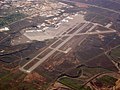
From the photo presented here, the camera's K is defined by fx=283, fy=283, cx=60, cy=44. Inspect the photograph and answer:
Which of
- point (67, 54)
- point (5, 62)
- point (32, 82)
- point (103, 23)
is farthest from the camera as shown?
point (103, 23)

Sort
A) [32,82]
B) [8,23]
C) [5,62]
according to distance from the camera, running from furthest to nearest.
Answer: [8,23]
[5,62]
[32,82]

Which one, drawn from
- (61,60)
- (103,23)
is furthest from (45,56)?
(103,23)

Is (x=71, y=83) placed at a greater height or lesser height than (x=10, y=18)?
lesser

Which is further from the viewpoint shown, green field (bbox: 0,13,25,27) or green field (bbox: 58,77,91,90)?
green field (bbox: 0,13,25,27)

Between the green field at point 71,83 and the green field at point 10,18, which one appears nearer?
the green field at point 71,83

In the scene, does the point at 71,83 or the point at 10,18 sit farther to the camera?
the point at 10,18

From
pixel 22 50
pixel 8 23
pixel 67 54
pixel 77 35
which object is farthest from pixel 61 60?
pixel 8 23

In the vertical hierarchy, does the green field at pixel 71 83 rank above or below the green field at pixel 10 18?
below

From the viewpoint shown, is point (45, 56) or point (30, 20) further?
point (30, 20)

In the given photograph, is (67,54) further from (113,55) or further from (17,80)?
(17,80)

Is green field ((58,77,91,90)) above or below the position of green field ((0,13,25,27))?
below
